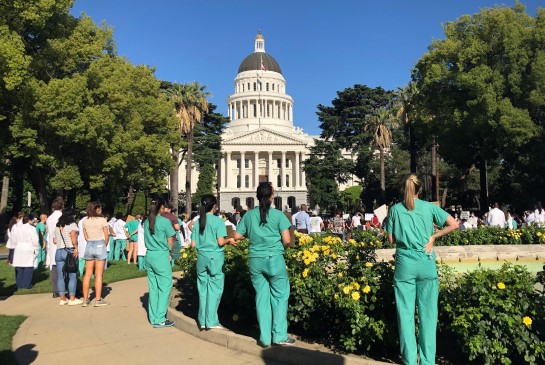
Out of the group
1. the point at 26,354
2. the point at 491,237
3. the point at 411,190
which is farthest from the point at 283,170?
the point at 411,190

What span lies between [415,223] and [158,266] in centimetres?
394

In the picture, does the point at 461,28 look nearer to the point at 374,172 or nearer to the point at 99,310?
the point at 374,172

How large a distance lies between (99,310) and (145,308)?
0.75 metres

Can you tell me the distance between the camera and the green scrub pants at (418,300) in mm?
4297

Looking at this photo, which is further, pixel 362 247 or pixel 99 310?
pixel 99 310

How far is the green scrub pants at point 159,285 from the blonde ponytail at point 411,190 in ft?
12.6

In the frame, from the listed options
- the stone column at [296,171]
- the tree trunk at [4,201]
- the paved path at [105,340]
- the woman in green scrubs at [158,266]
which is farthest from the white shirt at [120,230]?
the stone column at [296,171]

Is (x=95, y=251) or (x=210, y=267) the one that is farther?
(x=95, y=251)

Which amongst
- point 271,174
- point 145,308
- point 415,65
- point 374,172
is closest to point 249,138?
point 271,174

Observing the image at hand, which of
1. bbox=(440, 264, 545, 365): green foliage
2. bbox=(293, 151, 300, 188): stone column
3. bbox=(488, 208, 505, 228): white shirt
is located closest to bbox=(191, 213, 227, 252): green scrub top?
bbox=(440, 264, 545, 365): green foliage

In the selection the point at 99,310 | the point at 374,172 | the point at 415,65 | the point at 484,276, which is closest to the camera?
the point at 484,276

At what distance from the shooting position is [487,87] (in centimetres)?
2845

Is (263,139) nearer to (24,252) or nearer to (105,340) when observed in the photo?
(24,252)

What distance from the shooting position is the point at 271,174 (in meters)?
99.1
